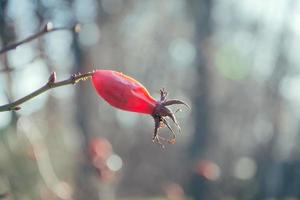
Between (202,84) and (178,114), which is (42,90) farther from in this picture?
(202,84)

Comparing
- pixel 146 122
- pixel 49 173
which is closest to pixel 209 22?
pixel 146 122

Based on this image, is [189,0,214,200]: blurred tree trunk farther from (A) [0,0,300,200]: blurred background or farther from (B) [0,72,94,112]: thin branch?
(B) [0,72,94,112]: thin branch

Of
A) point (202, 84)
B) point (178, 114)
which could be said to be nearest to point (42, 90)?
point (178, 114)

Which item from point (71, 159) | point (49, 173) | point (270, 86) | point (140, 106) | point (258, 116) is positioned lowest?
point (258, 116)

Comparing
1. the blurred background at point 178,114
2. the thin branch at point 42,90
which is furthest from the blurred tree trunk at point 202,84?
the thin branch at point 42,90

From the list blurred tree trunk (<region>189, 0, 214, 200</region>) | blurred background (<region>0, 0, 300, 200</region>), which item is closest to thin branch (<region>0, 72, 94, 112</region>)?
blurred background (<region>0, 0, 300, 200</region>)

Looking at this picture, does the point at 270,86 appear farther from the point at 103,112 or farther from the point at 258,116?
the point at 103,112

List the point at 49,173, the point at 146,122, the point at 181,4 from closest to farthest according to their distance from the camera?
the point at 49,173
the point at 181,4
the point at 146,122

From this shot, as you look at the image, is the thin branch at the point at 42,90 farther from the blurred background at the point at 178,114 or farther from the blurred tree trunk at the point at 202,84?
the blurred tree trunk at the point at 202,84
